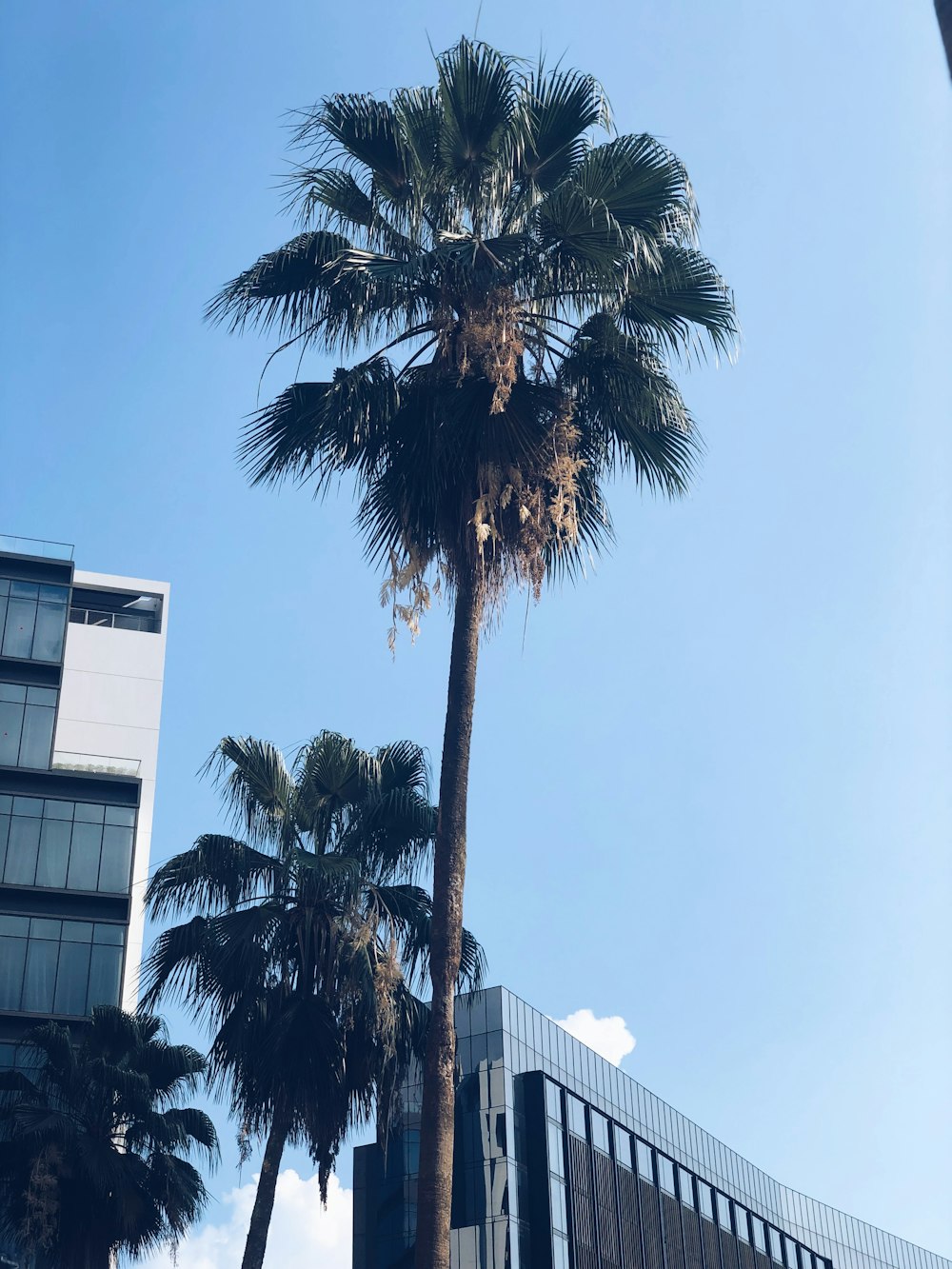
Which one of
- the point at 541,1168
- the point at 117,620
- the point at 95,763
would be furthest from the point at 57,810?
the point at 541,1168

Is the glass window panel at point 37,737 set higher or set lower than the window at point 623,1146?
higher

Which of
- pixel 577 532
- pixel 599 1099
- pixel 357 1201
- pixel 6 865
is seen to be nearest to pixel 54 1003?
pixel 6 865

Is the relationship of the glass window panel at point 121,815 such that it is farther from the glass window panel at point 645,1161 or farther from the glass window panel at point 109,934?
the glass window panel at point 645,1161

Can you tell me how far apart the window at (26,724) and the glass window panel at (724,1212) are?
97.2ft

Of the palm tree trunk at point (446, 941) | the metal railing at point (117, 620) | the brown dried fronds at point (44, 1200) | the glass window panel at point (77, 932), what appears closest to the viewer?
the palm tree trunk at point (446, 941)

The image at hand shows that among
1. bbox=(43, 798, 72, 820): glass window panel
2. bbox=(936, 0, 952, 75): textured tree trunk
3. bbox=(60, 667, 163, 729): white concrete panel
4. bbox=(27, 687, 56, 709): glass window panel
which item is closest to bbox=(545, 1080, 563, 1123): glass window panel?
bbox=(43, 798, 72, 820): glass window panel

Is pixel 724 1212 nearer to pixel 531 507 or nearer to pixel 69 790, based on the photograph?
pixel 69 790

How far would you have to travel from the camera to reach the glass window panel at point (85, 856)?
5997 cm

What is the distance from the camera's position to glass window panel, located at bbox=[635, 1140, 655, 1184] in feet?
178

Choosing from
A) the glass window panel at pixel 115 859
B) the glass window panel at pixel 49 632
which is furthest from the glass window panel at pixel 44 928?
the glass window panel at pixel 49 632

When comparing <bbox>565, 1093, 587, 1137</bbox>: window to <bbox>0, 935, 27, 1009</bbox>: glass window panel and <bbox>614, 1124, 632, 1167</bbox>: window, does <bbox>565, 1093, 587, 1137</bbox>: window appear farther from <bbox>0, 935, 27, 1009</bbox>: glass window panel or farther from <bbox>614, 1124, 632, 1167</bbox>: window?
<bbox>0, 935, 27, 1009</bbox>: glass window panel

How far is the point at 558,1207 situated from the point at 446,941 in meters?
36.8

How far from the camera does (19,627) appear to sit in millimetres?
63250

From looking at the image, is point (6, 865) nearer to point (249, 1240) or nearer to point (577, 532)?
point (249, 1240)
